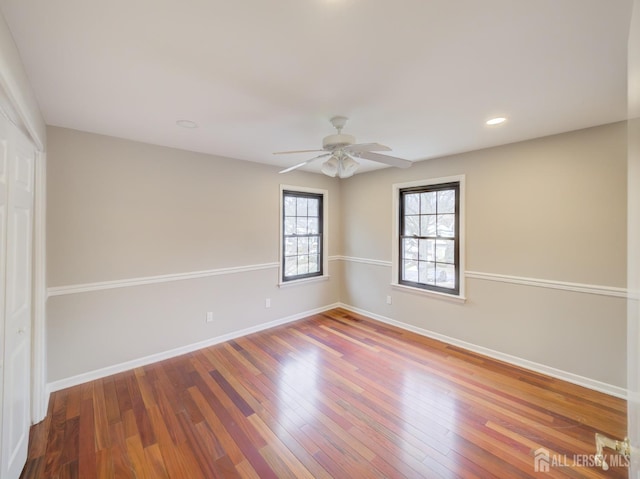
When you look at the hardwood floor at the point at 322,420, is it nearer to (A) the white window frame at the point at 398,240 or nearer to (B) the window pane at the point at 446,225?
(A) the white window frame at the point at 398,240

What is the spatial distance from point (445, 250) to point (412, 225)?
603 millimetres

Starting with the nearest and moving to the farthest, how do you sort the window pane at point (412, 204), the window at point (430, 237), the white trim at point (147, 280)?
the white trim at point (147, 280), the window at point (430, 237), the window pane at point (412, 204)

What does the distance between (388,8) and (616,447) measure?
1.71 metres

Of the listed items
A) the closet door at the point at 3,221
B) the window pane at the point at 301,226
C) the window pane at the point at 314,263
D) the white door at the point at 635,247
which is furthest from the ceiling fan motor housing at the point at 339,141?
the window pane at the point at 314,263

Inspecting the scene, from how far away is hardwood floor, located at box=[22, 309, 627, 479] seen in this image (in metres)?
1.72

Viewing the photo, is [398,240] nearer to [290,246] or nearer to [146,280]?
[290,246]

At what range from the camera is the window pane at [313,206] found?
15.0ft

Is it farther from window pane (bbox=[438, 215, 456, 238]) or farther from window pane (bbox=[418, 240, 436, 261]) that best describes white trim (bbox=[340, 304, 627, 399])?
window pane (bbox=[438, 215, 456, 238])

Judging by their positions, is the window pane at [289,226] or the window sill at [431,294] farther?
the window pane at [289,226]

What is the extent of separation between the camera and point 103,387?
8.31 feet

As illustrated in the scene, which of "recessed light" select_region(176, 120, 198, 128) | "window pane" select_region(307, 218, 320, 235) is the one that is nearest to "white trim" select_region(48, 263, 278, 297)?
"window pane" select_region(307, 218, 320, 235)

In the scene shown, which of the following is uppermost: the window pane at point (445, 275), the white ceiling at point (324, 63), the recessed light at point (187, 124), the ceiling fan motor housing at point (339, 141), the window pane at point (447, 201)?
the recessed light at point (187, 124)

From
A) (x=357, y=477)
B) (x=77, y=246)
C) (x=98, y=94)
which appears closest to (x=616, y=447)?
(x=357, y=477)

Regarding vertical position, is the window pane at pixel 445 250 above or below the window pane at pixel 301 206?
below
